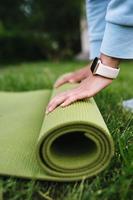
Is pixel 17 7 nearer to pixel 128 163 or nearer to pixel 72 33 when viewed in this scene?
pixel 72 33

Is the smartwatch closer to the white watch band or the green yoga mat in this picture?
the white watch band

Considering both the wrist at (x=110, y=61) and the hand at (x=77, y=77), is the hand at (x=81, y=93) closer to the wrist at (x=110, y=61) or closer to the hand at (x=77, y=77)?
the wrist at (x=110, y=61)

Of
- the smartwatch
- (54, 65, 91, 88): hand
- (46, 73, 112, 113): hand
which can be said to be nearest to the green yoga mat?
(46, 73, 112, 113): hand

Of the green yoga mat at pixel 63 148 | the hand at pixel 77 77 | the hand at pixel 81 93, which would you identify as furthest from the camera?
the hand at pixel 77 77

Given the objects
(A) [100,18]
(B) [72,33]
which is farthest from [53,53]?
(A) [100,18]

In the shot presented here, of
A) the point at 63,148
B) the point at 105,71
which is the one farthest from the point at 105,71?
the point at 63,148

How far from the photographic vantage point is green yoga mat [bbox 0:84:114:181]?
1.76 m

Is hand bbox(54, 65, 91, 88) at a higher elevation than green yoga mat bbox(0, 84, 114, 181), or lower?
lower

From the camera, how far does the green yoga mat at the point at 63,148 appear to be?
5.78 feet

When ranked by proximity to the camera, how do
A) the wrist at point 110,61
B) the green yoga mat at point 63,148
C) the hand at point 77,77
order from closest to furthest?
the green yoga mat at point 63,148 < the wrist at point 110,61 < the hand at point 77,77

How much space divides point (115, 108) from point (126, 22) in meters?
0.99

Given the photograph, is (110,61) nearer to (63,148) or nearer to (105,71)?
(105,71)

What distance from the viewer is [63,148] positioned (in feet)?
6.29

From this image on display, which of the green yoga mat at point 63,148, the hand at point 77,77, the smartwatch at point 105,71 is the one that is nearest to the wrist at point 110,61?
the smartwatch at point 105,71
